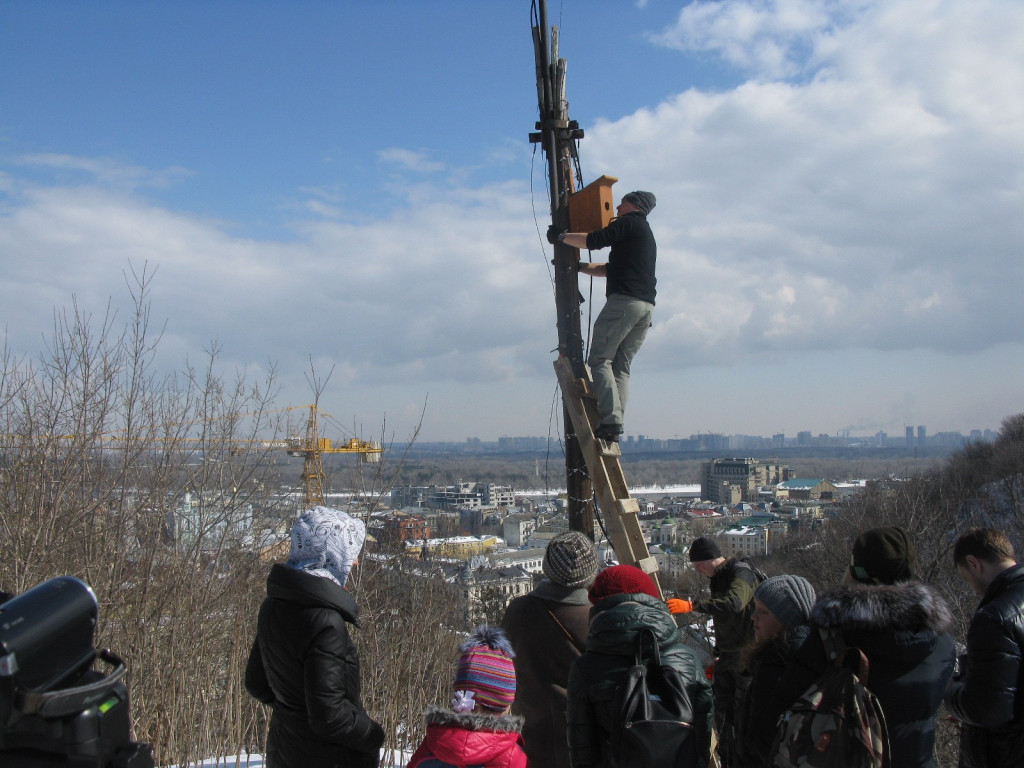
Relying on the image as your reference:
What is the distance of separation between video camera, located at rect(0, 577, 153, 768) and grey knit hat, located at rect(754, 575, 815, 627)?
213 cm

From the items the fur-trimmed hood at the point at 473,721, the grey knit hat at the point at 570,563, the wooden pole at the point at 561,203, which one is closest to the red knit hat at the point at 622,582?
the grey knit hat at the point at 570,563

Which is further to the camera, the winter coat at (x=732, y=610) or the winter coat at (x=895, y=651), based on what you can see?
the winter coat at (x=732, y=610)

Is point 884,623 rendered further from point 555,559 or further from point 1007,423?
point 1007,423

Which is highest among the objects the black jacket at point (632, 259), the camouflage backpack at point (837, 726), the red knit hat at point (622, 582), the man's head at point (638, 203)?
the man's head at point (638, 203)

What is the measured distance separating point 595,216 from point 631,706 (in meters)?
3.78

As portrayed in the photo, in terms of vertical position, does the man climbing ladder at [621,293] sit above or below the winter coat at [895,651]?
above

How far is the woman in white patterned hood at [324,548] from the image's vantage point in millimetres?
2820

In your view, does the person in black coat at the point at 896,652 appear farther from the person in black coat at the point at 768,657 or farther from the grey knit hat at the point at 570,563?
the grey knit hat at the point at 570,563

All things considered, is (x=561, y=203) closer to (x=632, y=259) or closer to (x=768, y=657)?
(x=632, y=259)

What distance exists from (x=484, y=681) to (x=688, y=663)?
29.0 inches

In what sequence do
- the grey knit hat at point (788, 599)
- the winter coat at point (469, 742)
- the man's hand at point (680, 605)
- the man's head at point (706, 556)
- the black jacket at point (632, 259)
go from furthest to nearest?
1. the black jacket at point (632, 259)
2. the man's head at point (706, 556)
3. the man's hand at point (680, 605)
4. the grey knit hat at point (788, 599)
5. the winter coat at point (469, 742)

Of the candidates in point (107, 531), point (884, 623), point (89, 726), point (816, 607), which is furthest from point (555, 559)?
point (107, 531)

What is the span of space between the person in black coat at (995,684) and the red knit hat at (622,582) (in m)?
1.17

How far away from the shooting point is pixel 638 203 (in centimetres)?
547
